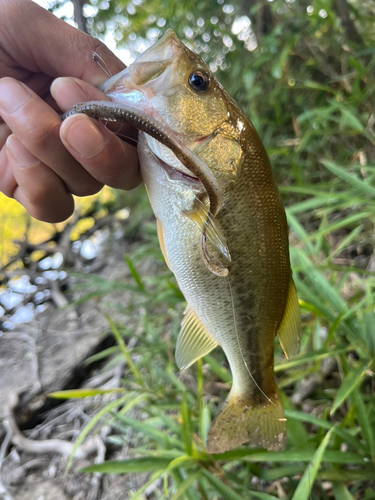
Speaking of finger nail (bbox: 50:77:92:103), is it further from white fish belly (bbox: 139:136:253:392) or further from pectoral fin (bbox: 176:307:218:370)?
pectoral fin (bbox: 176:307:218:370)

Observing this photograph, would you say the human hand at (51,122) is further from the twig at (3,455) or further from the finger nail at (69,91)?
the twig at (3,455)

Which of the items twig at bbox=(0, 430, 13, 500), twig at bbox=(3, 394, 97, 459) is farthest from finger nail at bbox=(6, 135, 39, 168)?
twig at bbox=(0, 430, 13, 500)

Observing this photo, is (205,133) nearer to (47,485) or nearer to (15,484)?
(47,485)

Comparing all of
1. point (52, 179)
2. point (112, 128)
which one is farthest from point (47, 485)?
point (112, 128)

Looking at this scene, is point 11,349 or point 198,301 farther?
point 11,349

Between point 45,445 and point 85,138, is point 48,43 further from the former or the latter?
point 45,445

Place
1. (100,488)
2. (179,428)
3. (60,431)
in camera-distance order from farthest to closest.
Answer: (60,431) < (100,488) < (179,428)
